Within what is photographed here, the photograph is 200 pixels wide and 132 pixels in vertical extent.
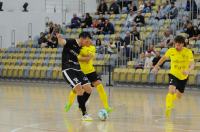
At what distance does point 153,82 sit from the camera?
25.3m

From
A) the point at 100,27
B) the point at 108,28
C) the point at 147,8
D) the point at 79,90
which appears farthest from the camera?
the point at 100,27

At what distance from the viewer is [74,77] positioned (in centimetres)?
1223

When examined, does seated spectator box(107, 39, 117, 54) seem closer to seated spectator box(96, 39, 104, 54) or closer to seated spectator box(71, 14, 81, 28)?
seated spectator box(96, 39, 104, 54)

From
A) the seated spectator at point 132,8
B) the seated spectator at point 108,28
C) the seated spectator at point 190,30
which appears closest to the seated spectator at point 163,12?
the seated spectator at point 132,8

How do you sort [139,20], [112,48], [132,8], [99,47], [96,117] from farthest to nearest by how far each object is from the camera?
1. [132,8]
2. [139,20]
3. [99,47]
4. [112,48]
5. [96,117]

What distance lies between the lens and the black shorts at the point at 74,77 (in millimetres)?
12195

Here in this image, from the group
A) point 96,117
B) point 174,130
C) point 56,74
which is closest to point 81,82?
point 96,117

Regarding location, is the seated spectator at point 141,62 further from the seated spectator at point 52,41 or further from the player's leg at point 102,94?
the player's leg at point 102,94

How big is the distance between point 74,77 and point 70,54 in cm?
52

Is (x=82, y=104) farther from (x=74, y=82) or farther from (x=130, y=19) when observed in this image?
(x=130, y=19)

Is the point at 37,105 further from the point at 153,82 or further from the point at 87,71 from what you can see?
the point at 153,82

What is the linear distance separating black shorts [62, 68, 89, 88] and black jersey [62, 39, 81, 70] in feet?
0.30

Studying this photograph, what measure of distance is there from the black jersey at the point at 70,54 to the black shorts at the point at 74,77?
9 centimetres

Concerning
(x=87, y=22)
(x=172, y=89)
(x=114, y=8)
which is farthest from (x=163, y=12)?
(x=172, y=89)
